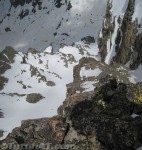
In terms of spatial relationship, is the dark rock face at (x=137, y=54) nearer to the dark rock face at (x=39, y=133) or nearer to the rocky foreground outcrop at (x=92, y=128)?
the rocky foreground outcrop at (x=92, y=128)

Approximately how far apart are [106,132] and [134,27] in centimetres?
17401

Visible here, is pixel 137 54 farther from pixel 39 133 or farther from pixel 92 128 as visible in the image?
pixel 39 133

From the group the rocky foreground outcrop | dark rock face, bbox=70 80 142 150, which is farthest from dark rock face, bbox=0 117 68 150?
dark rock face, bbox=70 80 142 150

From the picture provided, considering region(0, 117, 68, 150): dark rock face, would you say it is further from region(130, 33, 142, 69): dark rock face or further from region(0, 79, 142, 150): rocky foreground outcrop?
region(130, 33, 142, 69): dark rock face

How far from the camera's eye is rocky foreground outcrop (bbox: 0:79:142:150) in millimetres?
27172

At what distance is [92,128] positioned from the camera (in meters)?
28.4

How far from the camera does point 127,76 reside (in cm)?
17050

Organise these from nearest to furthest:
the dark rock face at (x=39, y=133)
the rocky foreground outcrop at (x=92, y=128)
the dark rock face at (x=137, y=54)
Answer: the rocky foreground outcrop at (x=92, y=128)
the dark rock face at (x=39, y=133)
the dark rock face at (x=137, y=54)

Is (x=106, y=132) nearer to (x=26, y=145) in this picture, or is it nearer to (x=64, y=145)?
(x=64, y=145)

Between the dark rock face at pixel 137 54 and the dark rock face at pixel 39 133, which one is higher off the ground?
the dark rock face at pixel 137 54

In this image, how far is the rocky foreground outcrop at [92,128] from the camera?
2717 centimetres

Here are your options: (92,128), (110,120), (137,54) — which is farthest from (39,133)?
(137,54)

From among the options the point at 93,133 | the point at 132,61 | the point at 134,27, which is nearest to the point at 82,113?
the point at 93,133

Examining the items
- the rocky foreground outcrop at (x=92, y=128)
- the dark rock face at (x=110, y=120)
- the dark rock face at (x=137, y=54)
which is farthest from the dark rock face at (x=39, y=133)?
the dark rock face at (x=137, y=54)
